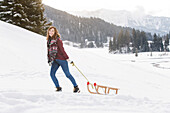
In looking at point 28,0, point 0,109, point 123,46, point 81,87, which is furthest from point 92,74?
point 123,46

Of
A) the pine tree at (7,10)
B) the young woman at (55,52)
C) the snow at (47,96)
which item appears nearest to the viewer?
the snow at (47,96)

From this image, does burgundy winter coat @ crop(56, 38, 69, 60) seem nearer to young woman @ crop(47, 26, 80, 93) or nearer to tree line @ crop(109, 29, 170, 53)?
young woman @ crop(47, 26, 80, 93)

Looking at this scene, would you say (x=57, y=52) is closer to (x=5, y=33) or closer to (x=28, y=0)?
(x=5, y=33)

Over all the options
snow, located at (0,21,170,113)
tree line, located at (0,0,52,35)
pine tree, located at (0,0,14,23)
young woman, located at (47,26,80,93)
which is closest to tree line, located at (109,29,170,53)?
tree line, located at (0,0,52,35)

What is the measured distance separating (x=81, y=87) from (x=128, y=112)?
2652 millimetres

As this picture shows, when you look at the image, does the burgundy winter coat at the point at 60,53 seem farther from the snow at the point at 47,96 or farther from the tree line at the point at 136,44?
the tree line at the point at 136,44

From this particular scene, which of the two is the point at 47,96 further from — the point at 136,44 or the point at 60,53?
the point at 136,44

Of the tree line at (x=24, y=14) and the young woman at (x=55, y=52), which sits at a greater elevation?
the tree line at (x=24, y=14)

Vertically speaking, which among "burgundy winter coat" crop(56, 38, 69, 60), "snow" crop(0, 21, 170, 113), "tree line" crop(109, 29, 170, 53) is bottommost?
"snow" crop(0, 21, 170, 113)

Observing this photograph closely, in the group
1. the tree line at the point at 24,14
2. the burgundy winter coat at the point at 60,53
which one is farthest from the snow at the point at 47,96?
the tree line at the point at 24,14

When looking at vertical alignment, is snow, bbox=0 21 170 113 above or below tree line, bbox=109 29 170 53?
below

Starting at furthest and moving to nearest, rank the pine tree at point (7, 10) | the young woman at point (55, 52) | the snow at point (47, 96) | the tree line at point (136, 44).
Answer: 1. the tree line at point (136, 44)
2. the pine tree at point (7, 10)
3. the young woman at point (55, 52)
4. the snow at point (47, 96)

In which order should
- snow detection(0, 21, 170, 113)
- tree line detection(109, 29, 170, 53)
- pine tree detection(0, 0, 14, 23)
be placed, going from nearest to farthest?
1. snow detection(0, 21, 170, 113)
2. pine tree detection(0, 0, 14, 23)
3. tree line detection(109, 29, 170, 53)

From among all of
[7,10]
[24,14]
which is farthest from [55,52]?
[7,10]
